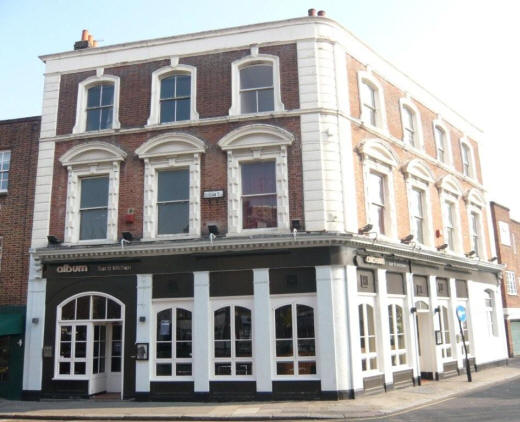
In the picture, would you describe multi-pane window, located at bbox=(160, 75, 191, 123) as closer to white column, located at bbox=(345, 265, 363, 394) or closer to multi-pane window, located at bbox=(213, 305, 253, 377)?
multi-pane window, located at bbox=(213, 305, 253, 377)

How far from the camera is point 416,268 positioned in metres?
18.1

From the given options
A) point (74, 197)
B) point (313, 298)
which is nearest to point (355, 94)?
point (313, 298)

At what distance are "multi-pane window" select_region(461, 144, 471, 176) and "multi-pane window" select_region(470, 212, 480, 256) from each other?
192cm

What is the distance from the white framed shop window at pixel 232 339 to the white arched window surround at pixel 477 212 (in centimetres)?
1248

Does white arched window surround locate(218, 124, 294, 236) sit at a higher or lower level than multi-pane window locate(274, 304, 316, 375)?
higher

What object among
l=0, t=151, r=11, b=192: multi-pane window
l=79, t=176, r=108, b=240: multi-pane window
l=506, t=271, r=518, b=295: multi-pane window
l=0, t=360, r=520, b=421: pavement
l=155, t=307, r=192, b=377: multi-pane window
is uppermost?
l=0, t=151, r=11, b=192: multi-pane window

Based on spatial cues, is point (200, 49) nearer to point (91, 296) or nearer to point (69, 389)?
point (91, 296)

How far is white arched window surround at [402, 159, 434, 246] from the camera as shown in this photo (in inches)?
741

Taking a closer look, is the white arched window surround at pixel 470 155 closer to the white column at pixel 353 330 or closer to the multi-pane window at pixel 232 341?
the white column at pixel 353 330

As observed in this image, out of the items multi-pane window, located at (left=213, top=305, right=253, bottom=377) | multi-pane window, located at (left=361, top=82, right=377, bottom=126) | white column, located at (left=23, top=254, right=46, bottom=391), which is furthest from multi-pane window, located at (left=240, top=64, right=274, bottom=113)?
white column, located at (left=23, top=254, right=46, bottom=391)

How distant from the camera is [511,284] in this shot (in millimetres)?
30156

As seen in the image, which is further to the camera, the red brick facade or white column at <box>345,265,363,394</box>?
the red brick facade

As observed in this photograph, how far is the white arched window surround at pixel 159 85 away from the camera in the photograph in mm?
16625

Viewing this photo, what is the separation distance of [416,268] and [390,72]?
716 cm
